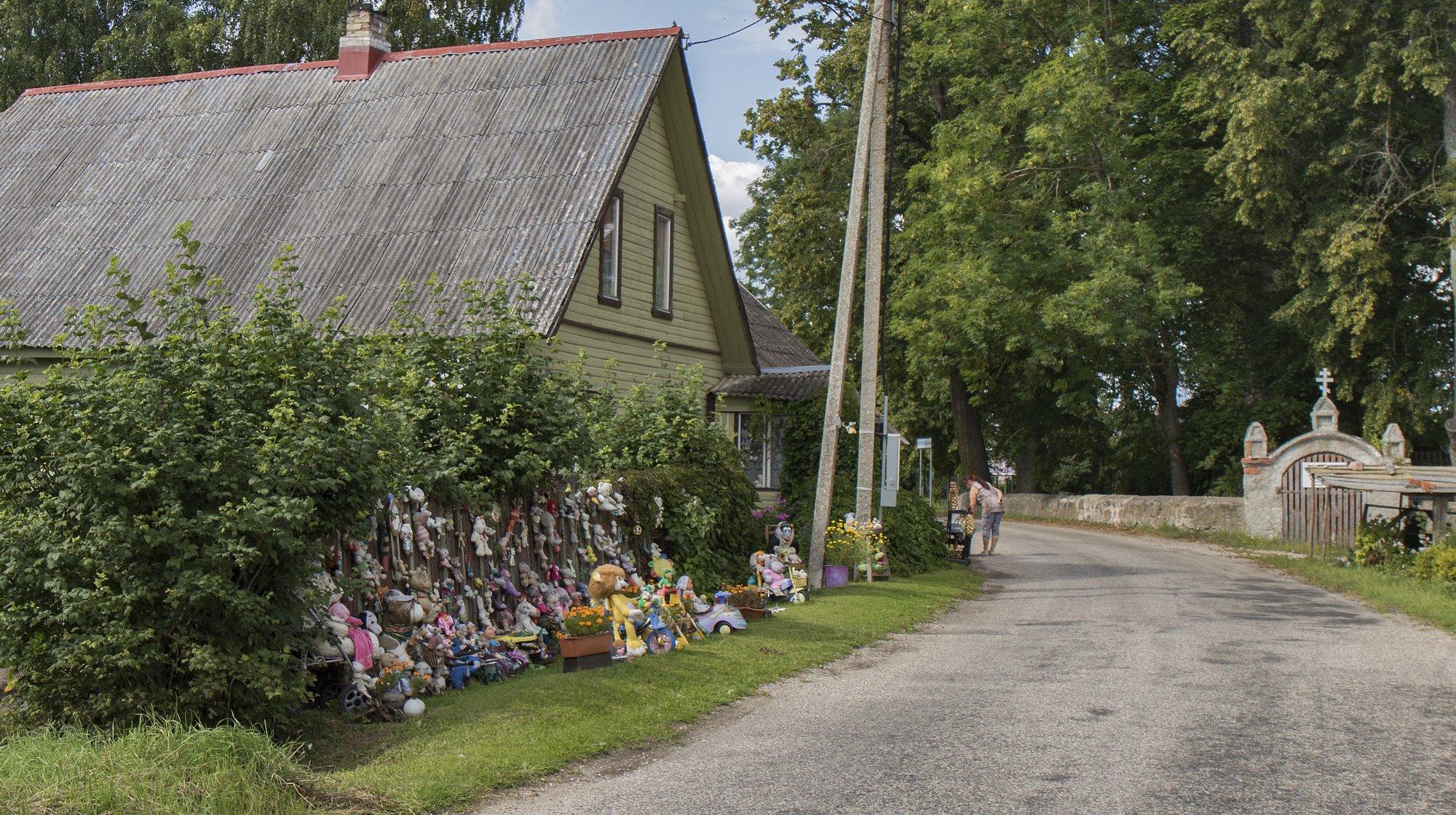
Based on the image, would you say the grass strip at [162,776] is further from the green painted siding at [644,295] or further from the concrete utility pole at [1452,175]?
the concrete utility pole at [1452,175]

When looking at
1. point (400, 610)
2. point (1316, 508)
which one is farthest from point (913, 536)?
point (400, 610)

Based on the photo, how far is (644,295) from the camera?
2070 centimetres

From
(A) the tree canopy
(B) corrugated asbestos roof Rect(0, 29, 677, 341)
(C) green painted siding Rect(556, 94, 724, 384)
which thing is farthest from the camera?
(A) the tree canopy

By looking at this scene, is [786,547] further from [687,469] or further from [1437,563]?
[1437,563]

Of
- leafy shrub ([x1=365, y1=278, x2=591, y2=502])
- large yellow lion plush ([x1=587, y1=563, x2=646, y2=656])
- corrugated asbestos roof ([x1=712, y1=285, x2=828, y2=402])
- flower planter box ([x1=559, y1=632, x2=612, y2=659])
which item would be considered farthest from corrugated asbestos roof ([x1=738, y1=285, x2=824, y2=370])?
flower planter box ([x1=559, y1=632, x2=612, y2=659])

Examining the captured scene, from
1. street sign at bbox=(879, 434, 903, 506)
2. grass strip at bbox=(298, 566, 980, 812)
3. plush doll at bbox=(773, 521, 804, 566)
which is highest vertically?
street sign at bbox=(879, 434, 903, 506)

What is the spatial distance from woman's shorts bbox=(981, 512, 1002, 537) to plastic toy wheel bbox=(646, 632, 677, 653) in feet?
52.8

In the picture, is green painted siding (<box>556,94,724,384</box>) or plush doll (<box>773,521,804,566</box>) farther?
green painted siding (<box>556,94,724,384</box>)

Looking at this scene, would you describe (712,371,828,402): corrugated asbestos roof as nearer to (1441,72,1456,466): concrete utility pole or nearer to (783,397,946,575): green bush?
(783,397,946,575): green bush

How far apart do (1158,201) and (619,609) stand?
27.0 meters

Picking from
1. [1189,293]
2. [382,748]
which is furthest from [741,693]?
[1189,293]

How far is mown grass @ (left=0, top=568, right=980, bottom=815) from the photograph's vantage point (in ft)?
20.0

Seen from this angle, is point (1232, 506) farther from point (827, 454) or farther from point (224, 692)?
point (224, 692)

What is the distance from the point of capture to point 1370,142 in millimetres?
31109
